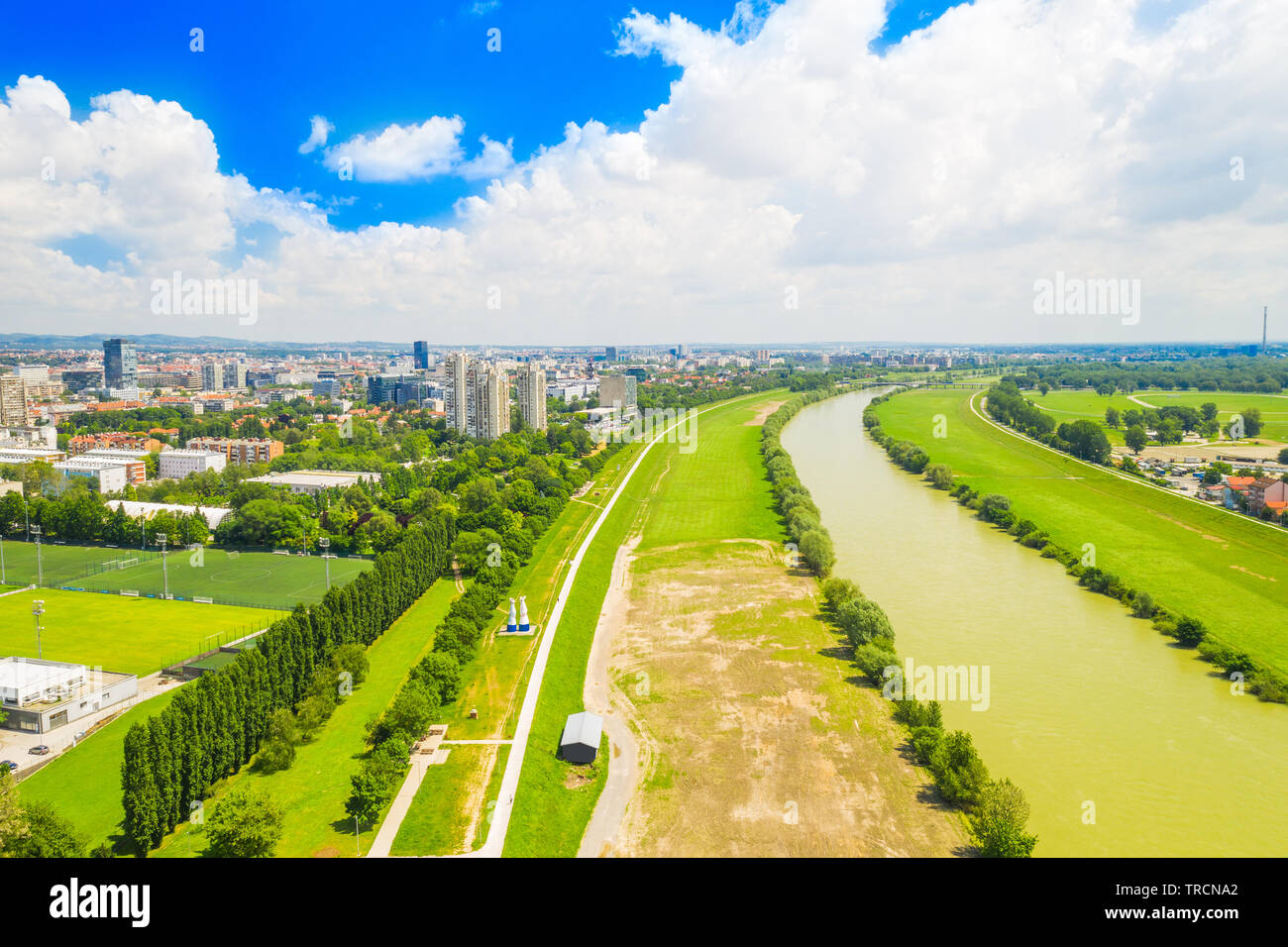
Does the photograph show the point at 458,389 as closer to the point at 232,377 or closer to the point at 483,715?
the point at 483,715

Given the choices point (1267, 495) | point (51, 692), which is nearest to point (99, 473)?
point (51, 692)

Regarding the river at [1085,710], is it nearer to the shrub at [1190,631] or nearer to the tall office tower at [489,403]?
the shrub at [1190,631]

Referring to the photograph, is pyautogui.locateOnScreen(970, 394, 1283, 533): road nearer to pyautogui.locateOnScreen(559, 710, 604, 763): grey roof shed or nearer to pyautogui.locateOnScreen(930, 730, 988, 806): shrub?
pyautogui.locateOnScreen(930, 730, 988, 806): shrub

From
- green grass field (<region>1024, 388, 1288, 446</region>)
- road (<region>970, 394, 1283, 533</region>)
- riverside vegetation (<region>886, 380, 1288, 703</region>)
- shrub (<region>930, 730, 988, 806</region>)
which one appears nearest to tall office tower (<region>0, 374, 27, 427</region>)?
riverside vegetation (<region>886, 380, 1288, 703</region>)

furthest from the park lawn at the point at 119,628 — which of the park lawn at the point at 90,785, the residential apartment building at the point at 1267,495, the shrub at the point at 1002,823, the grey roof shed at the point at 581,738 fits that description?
the residential apartment building at the point at 1267,495

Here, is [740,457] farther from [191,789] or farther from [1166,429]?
[191,789]
